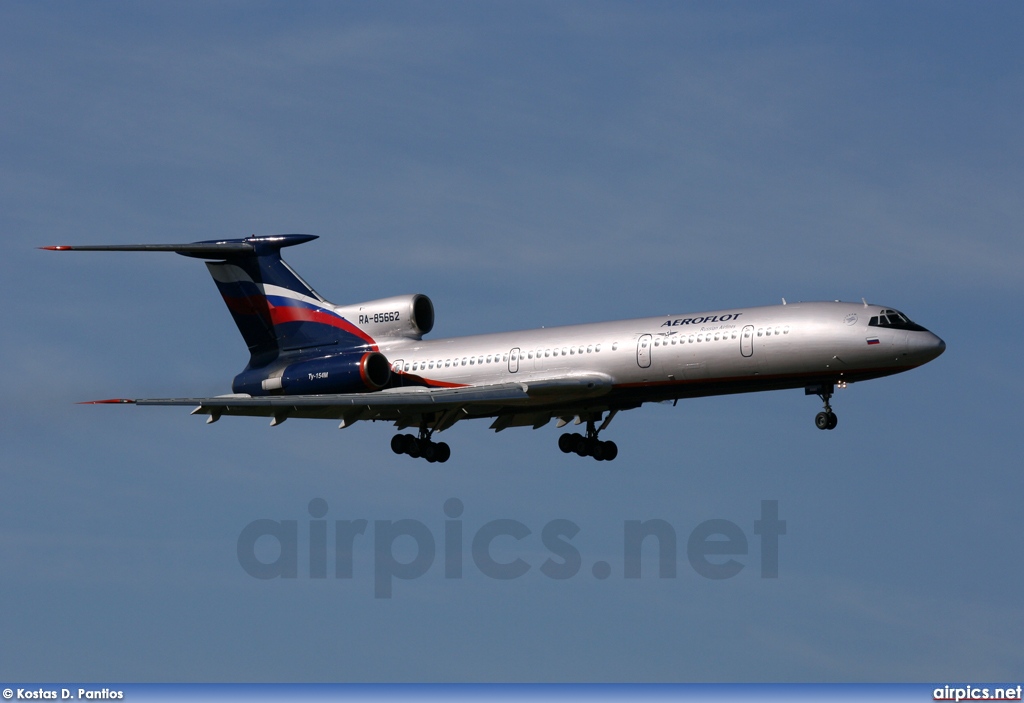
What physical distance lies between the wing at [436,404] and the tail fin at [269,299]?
2571 mm

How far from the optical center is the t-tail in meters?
48.2

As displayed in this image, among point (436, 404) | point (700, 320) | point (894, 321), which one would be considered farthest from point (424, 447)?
point (894, 321)

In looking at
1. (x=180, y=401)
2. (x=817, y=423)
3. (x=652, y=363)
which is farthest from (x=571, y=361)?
(x=180, y=401)

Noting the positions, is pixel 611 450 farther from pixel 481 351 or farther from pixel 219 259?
pixel 219 259

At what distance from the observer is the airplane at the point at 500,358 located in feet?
133

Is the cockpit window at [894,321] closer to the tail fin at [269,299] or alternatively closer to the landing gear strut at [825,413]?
the landing gear strut at [825,413]

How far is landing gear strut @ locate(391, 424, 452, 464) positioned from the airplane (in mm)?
42

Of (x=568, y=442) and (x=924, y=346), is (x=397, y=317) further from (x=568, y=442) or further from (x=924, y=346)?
(x=924, y=346)

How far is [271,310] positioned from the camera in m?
49.9

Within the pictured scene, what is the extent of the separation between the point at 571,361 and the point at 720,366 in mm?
4275

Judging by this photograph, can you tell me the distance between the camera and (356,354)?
47.0m

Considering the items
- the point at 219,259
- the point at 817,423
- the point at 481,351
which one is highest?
the point at 219,259

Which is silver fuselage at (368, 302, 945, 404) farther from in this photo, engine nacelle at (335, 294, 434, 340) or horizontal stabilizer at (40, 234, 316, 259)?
horizontal stabilizer at (40, 234, 316, 259)

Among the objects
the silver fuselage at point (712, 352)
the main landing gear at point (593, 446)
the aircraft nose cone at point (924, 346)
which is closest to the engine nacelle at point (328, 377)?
the silver fuselage at point (712, 352)
